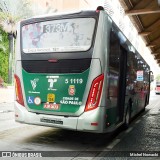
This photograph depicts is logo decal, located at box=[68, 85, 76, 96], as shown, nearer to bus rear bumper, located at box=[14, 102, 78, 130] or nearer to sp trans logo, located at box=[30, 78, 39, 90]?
bus rear bumper, located at box=[14, 102, 78, 130]

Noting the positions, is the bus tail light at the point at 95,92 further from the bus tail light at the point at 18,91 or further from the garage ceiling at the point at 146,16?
the garage ceiling at the point at 146,16

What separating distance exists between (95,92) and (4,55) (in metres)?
18.2

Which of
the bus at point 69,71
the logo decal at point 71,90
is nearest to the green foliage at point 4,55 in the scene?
the bus at point 69,71

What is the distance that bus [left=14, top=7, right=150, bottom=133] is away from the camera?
6652 mm

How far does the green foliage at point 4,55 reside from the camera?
75.9 feet

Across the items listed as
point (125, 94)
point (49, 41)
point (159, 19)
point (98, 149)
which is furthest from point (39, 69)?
point (159, 19)

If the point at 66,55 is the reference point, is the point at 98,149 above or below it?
below

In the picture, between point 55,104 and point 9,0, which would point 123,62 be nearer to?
point 55,104

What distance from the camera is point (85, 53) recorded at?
6.76 metres

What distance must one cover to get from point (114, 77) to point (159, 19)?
26.0ft

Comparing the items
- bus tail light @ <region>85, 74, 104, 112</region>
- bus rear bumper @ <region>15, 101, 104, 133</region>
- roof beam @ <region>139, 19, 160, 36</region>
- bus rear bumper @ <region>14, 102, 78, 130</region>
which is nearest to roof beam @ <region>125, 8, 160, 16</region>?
roof beam @ <region>139, 19, 160, 36</region>

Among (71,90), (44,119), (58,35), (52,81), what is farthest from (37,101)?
(58,35)

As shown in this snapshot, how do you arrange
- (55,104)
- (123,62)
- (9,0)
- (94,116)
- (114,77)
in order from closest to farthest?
(94,116) → (55,104) → (114,77) → (123,62) → (9,0)

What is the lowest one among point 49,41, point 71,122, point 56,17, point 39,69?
point 71,122
